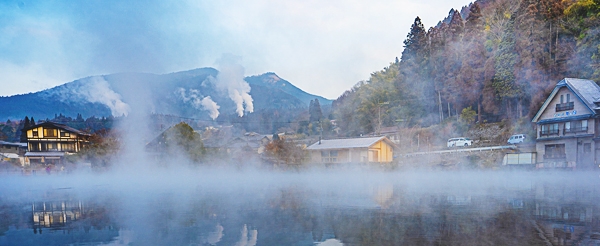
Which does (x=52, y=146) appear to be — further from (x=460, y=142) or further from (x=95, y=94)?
(x=460, y=142)

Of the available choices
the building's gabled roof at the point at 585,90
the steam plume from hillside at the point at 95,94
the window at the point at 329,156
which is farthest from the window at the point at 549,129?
the steam plume from hillside at the point at 95,94

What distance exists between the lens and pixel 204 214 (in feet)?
26.2

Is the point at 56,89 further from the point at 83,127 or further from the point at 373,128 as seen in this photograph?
the point at 373,128

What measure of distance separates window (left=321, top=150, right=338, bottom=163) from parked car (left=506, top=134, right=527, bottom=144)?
12455mm

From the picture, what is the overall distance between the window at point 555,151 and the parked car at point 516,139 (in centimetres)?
188

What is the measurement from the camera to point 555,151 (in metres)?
23.0

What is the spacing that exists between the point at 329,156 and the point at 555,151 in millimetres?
15407

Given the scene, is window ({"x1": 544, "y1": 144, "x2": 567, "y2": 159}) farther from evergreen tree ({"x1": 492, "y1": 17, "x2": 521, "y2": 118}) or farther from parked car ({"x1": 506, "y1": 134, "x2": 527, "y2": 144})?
evergreen tree ({"x1": 492, "y1": 17, "x2": 521, "y2": 118})

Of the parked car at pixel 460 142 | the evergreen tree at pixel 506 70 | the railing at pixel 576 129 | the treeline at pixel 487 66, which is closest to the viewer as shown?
the railing at pixel 576 129

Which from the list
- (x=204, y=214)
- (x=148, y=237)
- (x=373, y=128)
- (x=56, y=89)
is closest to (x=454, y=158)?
(x=373, y=128)

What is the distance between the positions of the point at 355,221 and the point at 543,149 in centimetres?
2170

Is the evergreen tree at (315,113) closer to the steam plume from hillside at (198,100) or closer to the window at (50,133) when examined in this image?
the window at (50,133)

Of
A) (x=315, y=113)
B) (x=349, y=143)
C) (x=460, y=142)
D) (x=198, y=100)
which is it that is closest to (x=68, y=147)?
(x=349, y=143)

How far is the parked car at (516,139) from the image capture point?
25266 mm
